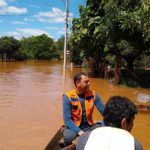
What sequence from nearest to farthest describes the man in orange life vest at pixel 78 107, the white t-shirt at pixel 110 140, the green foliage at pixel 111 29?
1. the white t-shirt at pixel 110 140
2. the man in orange life vest at pixel 78 107
3. the green foliage at pixel 111 29

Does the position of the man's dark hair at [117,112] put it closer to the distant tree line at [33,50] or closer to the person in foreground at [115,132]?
the person in foreground at [115,132]

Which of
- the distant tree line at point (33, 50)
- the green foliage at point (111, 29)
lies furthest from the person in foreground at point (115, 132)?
the distant tree line at point (33, 50)

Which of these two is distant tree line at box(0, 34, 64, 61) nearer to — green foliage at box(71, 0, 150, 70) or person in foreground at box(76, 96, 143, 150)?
green foliage at box(71, 0, 150, 70)

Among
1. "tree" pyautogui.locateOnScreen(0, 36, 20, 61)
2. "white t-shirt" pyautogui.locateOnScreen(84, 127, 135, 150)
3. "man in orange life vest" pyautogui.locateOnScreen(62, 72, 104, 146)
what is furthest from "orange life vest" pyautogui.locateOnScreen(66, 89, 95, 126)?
"tree" pyautogui.locateOnScreen(0, 36, 20, 61)

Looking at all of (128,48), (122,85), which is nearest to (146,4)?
(128,48)

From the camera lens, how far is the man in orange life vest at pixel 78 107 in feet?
17.6

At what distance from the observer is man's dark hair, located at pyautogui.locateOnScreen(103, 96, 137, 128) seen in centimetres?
304

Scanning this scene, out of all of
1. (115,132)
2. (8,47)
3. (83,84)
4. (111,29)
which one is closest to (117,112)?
(115,132)

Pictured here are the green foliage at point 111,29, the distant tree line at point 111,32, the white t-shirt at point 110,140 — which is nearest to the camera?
the white t-shirt at point 110,140

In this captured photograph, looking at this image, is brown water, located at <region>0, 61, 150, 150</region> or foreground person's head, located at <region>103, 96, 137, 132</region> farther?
brown water, located at <region>0, 61, 150, 150</region>

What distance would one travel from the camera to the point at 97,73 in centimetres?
3762

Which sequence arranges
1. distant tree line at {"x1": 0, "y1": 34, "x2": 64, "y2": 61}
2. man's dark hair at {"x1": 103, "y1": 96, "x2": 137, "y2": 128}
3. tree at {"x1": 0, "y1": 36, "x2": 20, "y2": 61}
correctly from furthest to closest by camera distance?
distant tree line at {"x1": 0, "y1": 34, "x2": 64, "y2": 61} < tree at {"x1": 0, "y1": 36, "x2": 20, "y2": 61} < man's dark hair at {"x1": 103, "y1": 96, "x2": 137, "y2": 128}

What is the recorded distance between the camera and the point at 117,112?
3037mm

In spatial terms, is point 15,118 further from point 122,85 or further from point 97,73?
point 97,73
